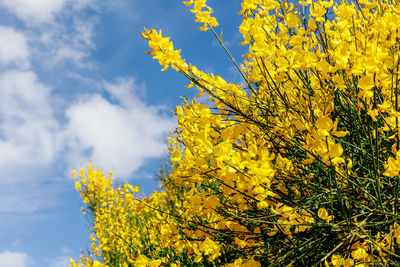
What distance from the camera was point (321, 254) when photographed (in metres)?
1.77

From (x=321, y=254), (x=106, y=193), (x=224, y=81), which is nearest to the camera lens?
(x=321, y=254)

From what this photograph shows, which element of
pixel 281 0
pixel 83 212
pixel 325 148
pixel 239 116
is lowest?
pixel 325 148

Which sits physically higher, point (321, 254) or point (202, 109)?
point (202, 109)

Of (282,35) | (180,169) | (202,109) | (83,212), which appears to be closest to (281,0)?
(282,35)

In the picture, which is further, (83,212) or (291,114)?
(83,212)

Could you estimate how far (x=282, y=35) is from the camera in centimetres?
176

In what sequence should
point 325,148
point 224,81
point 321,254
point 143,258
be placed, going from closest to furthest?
point 325,148 → point 143,258 → point 321,254 → point 224,81

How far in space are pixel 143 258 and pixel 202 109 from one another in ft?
2.58

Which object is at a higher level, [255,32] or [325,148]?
[255,32]

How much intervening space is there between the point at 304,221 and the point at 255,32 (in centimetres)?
86

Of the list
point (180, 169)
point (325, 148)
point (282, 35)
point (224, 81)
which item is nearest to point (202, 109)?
point (224, 81)

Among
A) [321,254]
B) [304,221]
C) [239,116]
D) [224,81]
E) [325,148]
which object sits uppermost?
[224,81]

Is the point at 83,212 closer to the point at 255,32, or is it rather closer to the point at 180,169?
the point at 180,169

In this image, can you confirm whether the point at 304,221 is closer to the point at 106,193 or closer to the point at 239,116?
the point at 239,116
